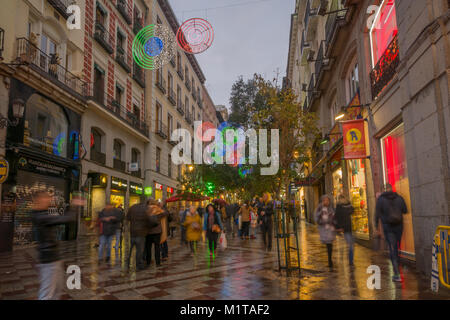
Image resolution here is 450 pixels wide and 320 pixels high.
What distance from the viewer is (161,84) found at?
28219 millimetres

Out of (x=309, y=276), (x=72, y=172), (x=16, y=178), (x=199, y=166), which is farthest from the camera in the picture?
(x=199, y=166)

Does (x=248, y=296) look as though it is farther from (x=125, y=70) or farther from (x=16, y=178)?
(x=125, y=70)

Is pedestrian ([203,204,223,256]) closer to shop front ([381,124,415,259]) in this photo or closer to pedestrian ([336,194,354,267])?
pedestrian ([336,194,354,267])

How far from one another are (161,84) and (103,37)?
8.60 meters

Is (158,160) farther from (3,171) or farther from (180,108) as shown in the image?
(3,171)

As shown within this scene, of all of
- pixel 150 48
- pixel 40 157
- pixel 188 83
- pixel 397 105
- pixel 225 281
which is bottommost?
pixel 225 281

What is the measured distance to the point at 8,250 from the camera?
11.9 m

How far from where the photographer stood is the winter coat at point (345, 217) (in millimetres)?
7980

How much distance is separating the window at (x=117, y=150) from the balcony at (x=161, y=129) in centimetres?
454

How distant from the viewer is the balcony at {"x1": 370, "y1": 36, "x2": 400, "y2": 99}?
8.72 metres

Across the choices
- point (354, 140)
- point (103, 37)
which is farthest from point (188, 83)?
point (354, 140)

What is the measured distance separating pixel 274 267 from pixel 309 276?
116 cm

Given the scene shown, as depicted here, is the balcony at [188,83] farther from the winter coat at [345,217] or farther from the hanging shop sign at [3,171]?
the winter coat at [345,217]
